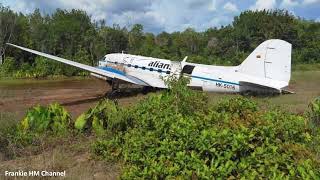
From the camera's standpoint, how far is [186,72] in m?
21.0

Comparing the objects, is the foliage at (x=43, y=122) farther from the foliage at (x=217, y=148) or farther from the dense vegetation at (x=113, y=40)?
the dense vegetation at (x=113, y=40)

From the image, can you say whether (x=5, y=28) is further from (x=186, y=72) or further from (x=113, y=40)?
(x=186, y=72)

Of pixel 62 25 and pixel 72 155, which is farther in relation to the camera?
pixel 62 25

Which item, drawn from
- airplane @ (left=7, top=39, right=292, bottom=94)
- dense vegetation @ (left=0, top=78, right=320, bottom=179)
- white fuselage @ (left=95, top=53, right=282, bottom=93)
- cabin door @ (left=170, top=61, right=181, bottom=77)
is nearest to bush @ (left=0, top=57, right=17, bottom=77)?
white fuselage @ (left=95, top=53, right=282, bottom=93)

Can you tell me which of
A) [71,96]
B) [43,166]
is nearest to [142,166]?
[43,166]

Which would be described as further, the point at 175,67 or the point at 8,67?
the point at 8,67

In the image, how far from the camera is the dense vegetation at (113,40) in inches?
1816

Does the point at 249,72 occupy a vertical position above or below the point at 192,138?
above

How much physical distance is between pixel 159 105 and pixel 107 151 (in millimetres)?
2150

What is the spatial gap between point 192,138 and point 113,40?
49.3m

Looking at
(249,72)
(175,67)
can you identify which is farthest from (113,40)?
(249,72)

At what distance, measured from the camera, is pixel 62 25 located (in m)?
50.7

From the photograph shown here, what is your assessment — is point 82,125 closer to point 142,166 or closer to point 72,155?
point 72,155

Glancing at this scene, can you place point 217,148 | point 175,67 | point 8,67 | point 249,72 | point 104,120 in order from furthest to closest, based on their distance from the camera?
1. point 8,67
2. point 175,67
3. point 249,72
4. point 104,120
5. point 217,148
